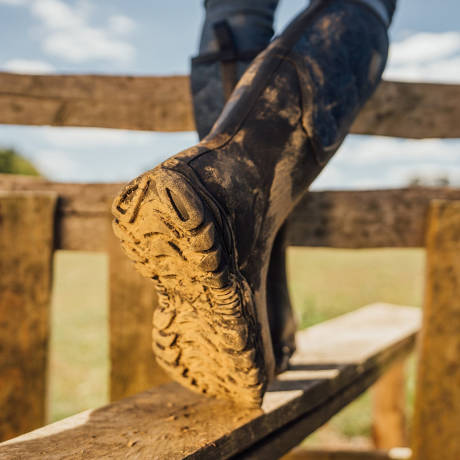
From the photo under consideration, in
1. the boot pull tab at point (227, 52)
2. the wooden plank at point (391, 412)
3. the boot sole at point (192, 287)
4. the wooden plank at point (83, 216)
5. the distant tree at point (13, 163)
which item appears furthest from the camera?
the distant tree at point (13, 163)

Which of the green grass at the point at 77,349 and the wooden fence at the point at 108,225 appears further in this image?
the green grass at the point at 77,349

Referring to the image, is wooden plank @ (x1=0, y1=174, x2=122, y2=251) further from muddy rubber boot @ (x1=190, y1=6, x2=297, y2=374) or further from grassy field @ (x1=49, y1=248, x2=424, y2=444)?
grassy field @ (x1=49, y1=248, x2=424, y2=444)

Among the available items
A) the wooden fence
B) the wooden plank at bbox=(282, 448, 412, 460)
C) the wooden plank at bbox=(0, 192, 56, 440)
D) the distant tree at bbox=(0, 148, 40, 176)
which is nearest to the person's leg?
the wooden fence

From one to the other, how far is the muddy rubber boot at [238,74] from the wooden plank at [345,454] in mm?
1561

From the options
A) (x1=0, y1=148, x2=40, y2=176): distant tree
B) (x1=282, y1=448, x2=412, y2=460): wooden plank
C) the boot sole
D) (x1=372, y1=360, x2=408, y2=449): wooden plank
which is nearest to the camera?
the boot sole

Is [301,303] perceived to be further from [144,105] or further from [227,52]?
[227,52]

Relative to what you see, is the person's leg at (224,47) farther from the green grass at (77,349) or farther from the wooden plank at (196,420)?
the green grass at (77,349)

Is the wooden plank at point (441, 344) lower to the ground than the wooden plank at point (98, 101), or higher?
lower

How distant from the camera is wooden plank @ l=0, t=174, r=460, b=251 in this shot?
1.51 m

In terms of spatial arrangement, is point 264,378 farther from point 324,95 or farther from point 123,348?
point 123,348

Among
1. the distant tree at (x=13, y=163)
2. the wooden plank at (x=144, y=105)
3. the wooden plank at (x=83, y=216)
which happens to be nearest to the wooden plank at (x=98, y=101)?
the wooden plank at (x=144, y=105)

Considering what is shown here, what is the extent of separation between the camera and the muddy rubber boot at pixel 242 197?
2.02 ft

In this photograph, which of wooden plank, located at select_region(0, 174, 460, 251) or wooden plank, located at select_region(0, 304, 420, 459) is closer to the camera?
wooden plank, located at select_region(0, 304, 420, 459)

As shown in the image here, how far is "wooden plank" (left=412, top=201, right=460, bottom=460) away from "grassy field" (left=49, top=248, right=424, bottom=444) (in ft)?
3.75
